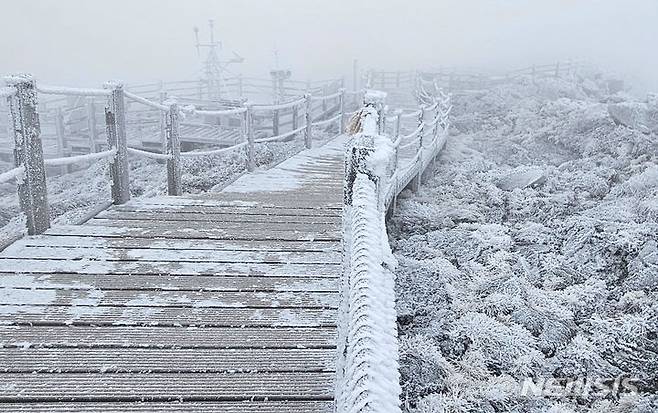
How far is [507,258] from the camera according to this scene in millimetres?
7387

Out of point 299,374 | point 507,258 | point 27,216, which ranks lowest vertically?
point 507,258

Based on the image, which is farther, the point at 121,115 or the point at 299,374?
the point at 121,115

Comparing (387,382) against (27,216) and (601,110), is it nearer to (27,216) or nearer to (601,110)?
(27,216)

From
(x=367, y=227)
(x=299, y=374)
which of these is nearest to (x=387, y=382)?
(x=367, y=227)

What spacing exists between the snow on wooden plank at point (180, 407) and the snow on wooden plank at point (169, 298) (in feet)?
2.87

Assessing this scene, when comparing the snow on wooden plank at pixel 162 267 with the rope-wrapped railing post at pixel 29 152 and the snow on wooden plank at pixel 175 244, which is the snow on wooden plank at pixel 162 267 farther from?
the rope-wrapped railing post at pixel 29 152

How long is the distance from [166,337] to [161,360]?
0.68 ft

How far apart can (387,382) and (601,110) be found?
15.5 m

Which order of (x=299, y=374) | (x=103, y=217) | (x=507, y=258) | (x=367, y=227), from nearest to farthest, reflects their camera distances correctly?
(x=367, y=227) < (x=299, y=374) < (x=103, y=217) < (x=507, y=258)

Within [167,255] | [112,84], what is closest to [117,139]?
[112,84]

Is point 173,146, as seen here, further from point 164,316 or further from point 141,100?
point 164,316

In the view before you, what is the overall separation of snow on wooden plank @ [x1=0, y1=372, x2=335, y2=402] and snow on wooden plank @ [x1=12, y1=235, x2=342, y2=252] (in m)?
1.71

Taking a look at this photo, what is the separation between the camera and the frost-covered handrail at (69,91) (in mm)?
4293

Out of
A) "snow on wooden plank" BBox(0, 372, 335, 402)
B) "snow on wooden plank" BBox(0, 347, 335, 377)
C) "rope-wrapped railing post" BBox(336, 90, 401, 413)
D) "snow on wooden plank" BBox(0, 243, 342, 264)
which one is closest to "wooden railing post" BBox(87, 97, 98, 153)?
"snow on wooden plank" BBox(0, 243, 342, 264)
